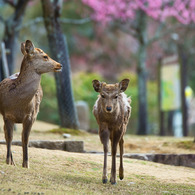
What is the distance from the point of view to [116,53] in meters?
32.9

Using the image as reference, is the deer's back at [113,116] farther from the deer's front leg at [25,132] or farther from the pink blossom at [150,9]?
the pink blossom at [150,9]

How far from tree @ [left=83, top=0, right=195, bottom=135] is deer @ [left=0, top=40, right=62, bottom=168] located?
11.9 meters

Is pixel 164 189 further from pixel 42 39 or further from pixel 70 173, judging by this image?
pixel 42 39

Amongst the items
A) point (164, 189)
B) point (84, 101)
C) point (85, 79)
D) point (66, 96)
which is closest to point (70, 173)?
point (164, 189)

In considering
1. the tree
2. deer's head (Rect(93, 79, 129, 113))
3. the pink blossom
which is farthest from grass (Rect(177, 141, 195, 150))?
the pink blossom

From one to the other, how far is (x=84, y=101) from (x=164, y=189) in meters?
14.3

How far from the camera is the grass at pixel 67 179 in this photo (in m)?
5.49

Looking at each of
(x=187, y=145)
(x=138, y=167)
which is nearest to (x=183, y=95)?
(x=187, y=145)

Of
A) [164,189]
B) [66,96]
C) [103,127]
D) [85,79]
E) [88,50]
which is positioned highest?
[88,50]

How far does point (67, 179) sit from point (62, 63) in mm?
7012

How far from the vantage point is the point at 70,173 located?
6867 millimetres

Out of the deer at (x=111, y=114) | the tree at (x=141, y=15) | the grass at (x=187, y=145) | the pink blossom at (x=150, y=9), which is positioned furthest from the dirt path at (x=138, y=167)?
the pink blossom at (x=150, y=9)

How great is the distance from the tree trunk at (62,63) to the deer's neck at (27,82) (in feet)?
20.4

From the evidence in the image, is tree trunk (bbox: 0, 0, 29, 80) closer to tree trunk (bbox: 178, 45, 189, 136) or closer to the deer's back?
tree trunk (bbox: 178, 45, 189, 136)
